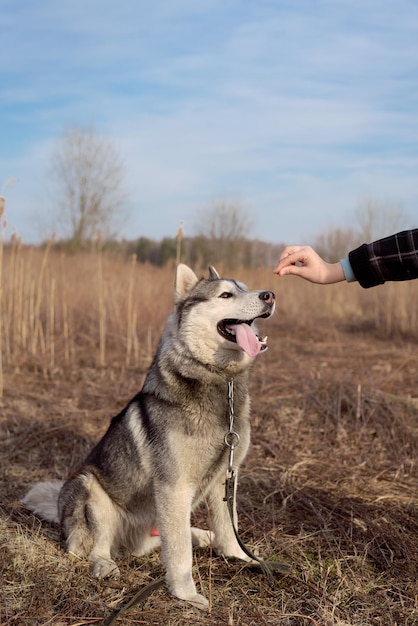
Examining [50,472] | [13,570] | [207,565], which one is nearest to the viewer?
[13,570]

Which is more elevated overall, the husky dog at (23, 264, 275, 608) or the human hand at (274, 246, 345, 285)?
the human hand at (274, 246, 345, 285)

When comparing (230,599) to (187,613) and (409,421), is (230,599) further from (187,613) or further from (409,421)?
(409,421)

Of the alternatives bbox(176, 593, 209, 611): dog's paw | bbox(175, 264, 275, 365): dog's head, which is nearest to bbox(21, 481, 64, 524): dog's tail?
bbox(176, 593, 209, 611): dog's paw

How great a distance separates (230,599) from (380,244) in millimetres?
1749

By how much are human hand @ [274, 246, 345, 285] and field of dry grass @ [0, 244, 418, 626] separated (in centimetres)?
144

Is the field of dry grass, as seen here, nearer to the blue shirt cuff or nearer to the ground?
the ground

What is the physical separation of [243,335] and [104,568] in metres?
1.35

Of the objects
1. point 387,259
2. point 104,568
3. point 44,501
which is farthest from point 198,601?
point 387,259

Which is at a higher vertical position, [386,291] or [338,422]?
[386,291]

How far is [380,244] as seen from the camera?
2.64 m

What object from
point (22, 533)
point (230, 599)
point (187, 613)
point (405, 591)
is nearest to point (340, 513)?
point (405, 591)

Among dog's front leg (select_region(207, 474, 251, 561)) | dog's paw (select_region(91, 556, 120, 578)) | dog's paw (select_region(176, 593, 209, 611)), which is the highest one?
dog's front leg (select_region(207, 474, 251, 561))

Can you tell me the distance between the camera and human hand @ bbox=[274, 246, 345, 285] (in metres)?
2.79

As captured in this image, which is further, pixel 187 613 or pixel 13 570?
pixel 13 570
